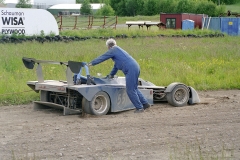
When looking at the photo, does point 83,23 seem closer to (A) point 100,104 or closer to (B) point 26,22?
(B) point 26,22

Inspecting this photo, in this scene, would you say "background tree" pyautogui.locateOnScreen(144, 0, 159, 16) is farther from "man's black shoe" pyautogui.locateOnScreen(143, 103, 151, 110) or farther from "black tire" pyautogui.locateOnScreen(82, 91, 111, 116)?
"black tire" pyautogui.locateOnScreen(82, 91, 111, 116)

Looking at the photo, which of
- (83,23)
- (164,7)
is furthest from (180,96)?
(164,7)

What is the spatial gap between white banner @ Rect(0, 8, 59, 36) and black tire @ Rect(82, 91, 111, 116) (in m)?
16.2

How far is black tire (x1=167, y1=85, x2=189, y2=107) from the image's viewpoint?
508 inches

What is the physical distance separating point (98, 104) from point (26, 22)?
684 inches

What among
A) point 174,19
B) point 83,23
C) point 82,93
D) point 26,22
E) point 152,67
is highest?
point 26,22

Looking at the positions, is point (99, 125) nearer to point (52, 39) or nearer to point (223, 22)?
point (52, 39)

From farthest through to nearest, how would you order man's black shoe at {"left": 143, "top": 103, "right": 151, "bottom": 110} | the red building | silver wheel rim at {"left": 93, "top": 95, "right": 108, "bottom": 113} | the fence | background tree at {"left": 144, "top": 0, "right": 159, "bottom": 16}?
background tree at {"left": 144, "top": 0, "right": 159, "bottom": 16}
the red building
the fence
man's black shoe at {"left": 143, "top": 103, "right": 151, "bottom": 110}
silver wheel rim at {"left": 93, "top": 95, "right": 108, "bottom": 113}

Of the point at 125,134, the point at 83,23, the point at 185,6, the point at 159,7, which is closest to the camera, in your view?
the point at 125,134

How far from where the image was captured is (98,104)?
38.4 feet

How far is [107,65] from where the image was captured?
61.0ft

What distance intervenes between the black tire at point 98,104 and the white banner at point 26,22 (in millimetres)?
16180

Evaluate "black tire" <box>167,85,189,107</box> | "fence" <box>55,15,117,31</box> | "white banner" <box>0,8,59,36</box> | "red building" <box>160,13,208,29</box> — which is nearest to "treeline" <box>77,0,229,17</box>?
"fence" <box>55,15,117,31</box>

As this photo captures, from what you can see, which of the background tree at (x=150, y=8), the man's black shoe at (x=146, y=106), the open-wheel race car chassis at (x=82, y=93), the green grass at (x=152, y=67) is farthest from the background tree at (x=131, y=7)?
the man's black shoe at (x=146, y=106)
